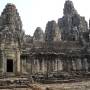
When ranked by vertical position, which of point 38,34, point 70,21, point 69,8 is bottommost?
point 38,34

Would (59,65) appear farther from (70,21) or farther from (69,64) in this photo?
(70,21)

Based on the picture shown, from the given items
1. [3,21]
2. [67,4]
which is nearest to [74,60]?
[3,21]

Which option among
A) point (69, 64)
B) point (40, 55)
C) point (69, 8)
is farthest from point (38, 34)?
point (40, 55)

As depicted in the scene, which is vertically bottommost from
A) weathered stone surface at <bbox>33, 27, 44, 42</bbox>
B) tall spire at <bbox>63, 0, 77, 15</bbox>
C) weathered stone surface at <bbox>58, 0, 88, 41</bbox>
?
weathered stone surface at <bbox>33, 27, 44, 42</bbox>

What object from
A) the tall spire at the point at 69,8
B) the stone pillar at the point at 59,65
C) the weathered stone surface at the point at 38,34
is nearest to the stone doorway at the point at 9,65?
the stone pillar at the point at 59,65

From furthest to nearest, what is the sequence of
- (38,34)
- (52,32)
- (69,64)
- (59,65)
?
(38,34), (52,32), (69,64), (59,65)

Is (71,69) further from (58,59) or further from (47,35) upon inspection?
(47,35)

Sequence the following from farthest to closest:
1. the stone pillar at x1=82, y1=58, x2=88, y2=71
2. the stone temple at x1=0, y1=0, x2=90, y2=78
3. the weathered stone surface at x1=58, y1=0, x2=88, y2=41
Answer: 1. the weathered stone surface at x1=58, y1=0, x2=88, y2=41
2. the stone pillar at x1=82, y1=58, x2=88, y2=71
3. the stone temple at x1=0, y1=0, x2=90, y2=78

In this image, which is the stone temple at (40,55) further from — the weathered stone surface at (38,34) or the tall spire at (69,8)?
the tall spire at (69,8)

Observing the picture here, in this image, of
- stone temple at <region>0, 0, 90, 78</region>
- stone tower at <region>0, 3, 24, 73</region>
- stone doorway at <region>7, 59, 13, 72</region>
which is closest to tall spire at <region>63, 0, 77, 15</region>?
stone temple at <region>0, 0, 90, 78</region>

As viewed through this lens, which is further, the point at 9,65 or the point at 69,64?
the point at 69,64

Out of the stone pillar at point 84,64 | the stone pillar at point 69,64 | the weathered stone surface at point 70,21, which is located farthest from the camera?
the weathered stone surface at point 70,21

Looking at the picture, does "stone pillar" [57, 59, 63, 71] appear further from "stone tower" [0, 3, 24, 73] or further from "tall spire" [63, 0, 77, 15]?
"tall spire" [63, 0, 77, 15]

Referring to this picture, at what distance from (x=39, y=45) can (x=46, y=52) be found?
214 cm
